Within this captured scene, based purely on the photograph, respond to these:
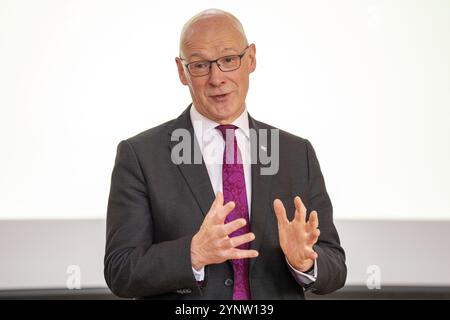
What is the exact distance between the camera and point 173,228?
1.70 meters

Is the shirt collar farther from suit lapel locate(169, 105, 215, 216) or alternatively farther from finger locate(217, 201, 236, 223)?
finger locate(217, 201, 236, 223)

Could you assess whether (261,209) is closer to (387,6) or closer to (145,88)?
(145,88)

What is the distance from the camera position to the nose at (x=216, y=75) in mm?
1780

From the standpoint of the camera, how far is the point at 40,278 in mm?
2902

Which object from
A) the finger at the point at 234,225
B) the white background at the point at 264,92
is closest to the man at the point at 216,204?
the finger at the point at 234,225

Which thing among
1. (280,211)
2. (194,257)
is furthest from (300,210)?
(194,257)

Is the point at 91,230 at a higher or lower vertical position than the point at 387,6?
lower

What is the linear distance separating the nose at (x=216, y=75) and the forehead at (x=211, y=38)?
1.2 inches

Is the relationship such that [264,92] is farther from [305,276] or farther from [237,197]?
[305,276]

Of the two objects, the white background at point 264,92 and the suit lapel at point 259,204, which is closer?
the suit lapel at point 259,204

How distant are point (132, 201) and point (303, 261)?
0.45m

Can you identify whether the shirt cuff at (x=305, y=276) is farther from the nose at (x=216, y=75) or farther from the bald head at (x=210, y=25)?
the bald head at (x=210, y=25)
